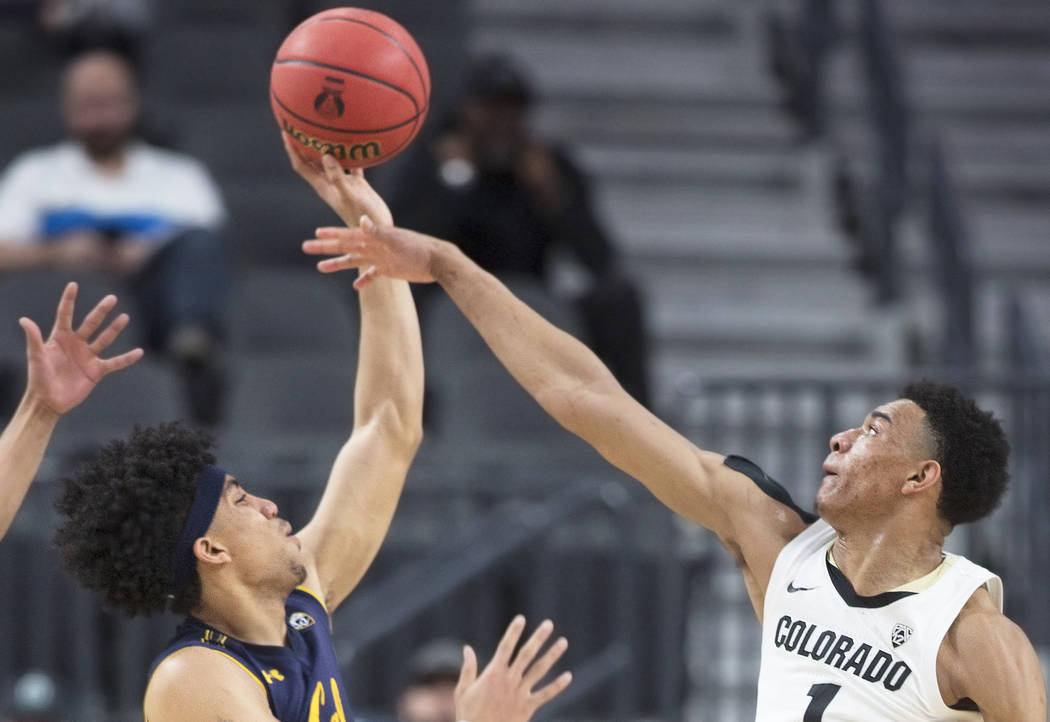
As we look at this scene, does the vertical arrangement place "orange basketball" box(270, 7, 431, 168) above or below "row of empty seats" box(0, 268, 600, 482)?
above

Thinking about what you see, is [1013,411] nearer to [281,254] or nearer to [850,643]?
[850,643]

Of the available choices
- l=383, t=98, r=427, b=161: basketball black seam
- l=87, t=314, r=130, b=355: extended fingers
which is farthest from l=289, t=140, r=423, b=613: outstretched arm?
l=87, t=314, r=130, b=355: extended fingers

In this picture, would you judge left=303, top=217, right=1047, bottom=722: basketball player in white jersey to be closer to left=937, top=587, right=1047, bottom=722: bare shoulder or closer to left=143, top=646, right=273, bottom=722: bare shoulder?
left=937, top=587, right=1047, bottom=722: bare shoulder

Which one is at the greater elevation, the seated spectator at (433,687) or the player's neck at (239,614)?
the player's neck at (239,614)

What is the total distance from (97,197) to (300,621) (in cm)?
478

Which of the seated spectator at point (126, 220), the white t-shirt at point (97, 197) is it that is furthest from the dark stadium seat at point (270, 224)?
the white t-shirt at point (97, 197)

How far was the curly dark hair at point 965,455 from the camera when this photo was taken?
4191 mm

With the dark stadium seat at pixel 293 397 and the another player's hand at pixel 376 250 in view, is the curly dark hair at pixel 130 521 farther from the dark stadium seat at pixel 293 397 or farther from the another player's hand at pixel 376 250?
the dark stadium seat at pixel 293 397

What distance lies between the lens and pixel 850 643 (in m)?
4.07

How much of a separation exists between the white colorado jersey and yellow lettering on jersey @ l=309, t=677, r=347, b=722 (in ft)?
3.26

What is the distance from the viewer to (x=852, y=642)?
4.06 metres

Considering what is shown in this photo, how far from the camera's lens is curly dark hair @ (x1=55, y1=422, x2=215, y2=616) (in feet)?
13.3

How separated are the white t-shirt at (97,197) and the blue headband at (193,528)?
440cm

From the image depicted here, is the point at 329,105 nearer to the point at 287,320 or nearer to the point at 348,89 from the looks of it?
the point at 348,89
